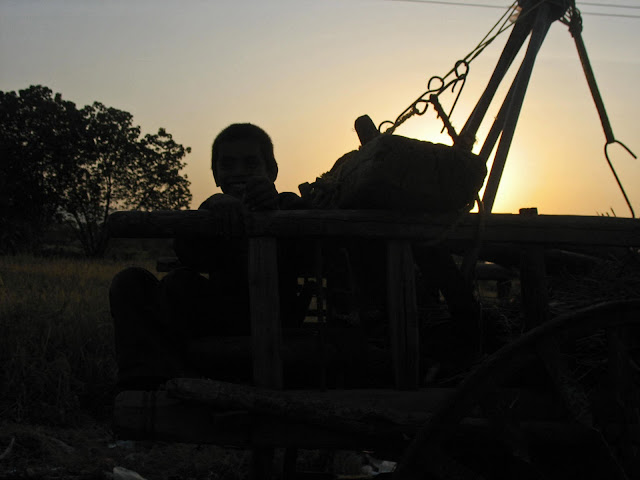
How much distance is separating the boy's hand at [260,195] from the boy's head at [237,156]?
3.01ft

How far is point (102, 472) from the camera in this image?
3.62 m

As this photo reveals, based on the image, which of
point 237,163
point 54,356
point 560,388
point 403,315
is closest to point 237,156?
point 237,163

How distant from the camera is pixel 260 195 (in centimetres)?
168

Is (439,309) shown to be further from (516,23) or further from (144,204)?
(144,204)

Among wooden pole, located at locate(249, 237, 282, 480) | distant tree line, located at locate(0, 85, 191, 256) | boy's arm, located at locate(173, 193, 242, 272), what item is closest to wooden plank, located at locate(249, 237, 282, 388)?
wooden pole, located at locate(249, 237, 282, 480)

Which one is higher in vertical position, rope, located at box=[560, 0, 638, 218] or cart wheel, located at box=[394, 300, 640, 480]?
rope, located at box=[560, 0, 638, 218]

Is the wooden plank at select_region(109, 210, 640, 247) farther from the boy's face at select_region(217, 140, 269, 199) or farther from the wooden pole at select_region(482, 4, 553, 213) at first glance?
the boy's face at select_region(217, 140, 269, 199)

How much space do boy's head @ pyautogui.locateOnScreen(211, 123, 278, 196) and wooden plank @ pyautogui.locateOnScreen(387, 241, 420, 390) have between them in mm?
1089

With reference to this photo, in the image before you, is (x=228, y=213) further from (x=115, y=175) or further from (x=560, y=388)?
(x=115, y=175)

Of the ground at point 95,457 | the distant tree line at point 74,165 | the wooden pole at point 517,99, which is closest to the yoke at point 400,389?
the wooden pole at point 517,99

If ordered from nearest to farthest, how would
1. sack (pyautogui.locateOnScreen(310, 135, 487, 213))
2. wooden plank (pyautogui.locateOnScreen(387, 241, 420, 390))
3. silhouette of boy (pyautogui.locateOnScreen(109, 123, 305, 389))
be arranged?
sack (pyautogui.locateOnScreen(310, 135, 487, 213)) → wooden plank (pyautogui.locateOnScreen(387, 241, 420, 390)) → silhouette of boy (pyautogui.locateOnScreen(109, 123, 305, 389))

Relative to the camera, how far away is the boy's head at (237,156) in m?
2.64

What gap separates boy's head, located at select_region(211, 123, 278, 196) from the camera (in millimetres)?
2643

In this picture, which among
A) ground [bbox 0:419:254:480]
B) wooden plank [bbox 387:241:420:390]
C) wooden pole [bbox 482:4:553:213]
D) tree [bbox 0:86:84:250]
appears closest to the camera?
wooden plank [bbox 387:241:420:390]
